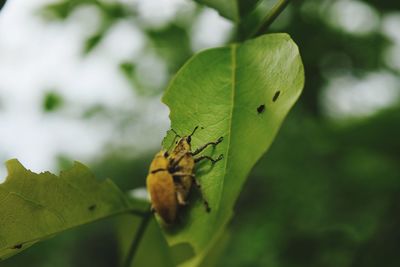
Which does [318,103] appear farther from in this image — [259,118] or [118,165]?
[118,165]

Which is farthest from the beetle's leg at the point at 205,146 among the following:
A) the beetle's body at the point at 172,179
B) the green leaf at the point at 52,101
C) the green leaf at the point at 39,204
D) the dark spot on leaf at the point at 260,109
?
the green leaf at the point at 52,101

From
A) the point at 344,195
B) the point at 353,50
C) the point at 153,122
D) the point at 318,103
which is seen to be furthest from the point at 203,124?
the point at 153,122

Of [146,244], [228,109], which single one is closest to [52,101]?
[146,244]

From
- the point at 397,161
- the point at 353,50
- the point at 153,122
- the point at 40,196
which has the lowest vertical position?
the point at 153,122

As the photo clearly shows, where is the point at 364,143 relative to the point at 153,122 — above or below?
above

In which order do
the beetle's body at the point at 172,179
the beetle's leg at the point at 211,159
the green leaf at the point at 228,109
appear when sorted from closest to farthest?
the green leaf at the point at 228,109 < the beetle's leg at the point at 211,159 < the beetle's body at the point at 172,179

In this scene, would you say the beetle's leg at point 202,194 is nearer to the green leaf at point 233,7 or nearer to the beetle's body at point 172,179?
the beetle's body at point 172,179
